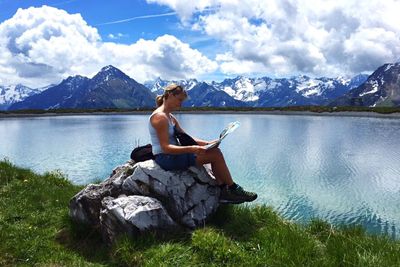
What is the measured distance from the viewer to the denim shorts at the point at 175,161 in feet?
33.1

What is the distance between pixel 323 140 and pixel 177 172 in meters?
51.5

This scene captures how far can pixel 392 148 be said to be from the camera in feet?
158

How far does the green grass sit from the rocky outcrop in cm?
31

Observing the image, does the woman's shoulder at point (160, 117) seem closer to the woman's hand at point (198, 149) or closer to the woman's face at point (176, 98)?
the woman's face at point (176, 98)

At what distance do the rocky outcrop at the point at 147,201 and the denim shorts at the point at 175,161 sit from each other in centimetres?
14

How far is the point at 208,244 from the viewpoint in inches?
326

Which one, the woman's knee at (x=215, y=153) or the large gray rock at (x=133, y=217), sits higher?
the woman's knee at (x=215, y=153)

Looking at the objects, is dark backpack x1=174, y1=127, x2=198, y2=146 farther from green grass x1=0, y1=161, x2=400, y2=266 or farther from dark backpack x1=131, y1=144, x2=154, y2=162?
green grass x1=0, y1=161, x2=400, y2=266

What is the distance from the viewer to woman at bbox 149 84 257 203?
998 centimetres

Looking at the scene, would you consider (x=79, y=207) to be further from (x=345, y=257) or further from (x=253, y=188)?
(x=253, y=188)

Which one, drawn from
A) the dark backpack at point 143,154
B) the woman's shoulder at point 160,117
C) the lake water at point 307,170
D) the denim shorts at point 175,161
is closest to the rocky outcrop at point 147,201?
the denim shorts at point 175,161

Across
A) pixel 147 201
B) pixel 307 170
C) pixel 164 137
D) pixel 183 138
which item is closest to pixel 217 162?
pixel 183 138

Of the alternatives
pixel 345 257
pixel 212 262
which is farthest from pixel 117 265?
pixel 345 257

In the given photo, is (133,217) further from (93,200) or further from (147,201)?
(93,200)
